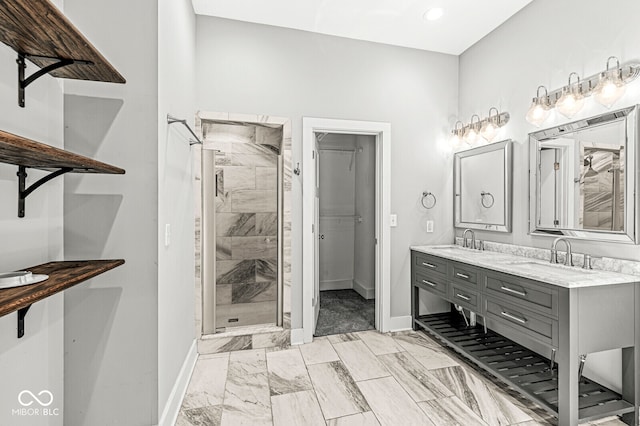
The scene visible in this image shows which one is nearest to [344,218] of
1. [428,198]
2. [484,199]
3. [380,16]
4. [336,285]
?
[336,285]

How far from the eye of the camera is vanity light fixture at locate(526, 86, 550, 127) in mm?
2492

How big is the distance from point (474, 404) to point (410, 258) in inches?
59.4

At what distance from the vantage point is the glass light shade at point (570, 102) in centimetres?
227

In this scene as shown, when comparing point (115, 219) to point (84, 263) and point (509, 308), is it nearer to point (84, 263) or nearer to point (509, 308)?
point (84, 263)

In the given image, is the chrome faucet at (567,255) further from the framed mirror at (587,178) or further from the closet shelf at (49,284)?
the closet shelf at (49,284)

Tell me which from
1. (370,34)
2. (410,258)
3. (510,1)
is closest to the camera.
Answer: (510,1)

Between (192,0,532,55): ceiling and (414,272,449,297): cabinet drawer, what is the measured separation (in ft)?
7.52

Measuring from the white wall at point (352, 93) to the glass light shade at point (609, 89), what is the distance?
1472mm

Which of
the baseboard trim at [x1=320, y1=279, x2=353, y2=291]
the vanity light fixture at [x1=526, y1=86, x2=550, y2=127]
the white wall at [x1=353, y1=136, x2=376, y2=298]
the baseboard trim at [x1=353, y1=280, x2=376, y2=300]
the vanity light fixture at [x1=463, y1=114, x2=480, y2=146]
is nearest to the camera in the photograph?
the vanity light fixture at [x1=526, y1=86, x2=550, y2=127]

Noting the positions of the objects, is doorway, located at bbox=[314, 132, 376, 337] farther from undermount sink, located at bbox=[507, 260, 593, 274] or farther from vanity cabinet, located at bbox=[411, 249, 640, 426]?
undermount sink, located at bbox=[507, 260, 593, 274]

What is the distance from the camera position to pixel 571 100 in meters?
2.28

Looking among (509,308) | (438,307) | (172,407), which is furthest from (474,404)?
(172,407)

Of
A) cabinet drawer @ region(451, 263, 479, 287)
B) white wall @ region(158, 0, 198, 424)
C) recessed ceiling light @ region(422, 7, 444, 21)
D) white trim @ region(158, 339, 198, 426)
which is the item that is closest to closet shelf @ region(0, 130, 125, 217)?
white wall @ region(158, 0, 198, 424)

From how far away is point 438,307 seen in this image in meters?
3.50
